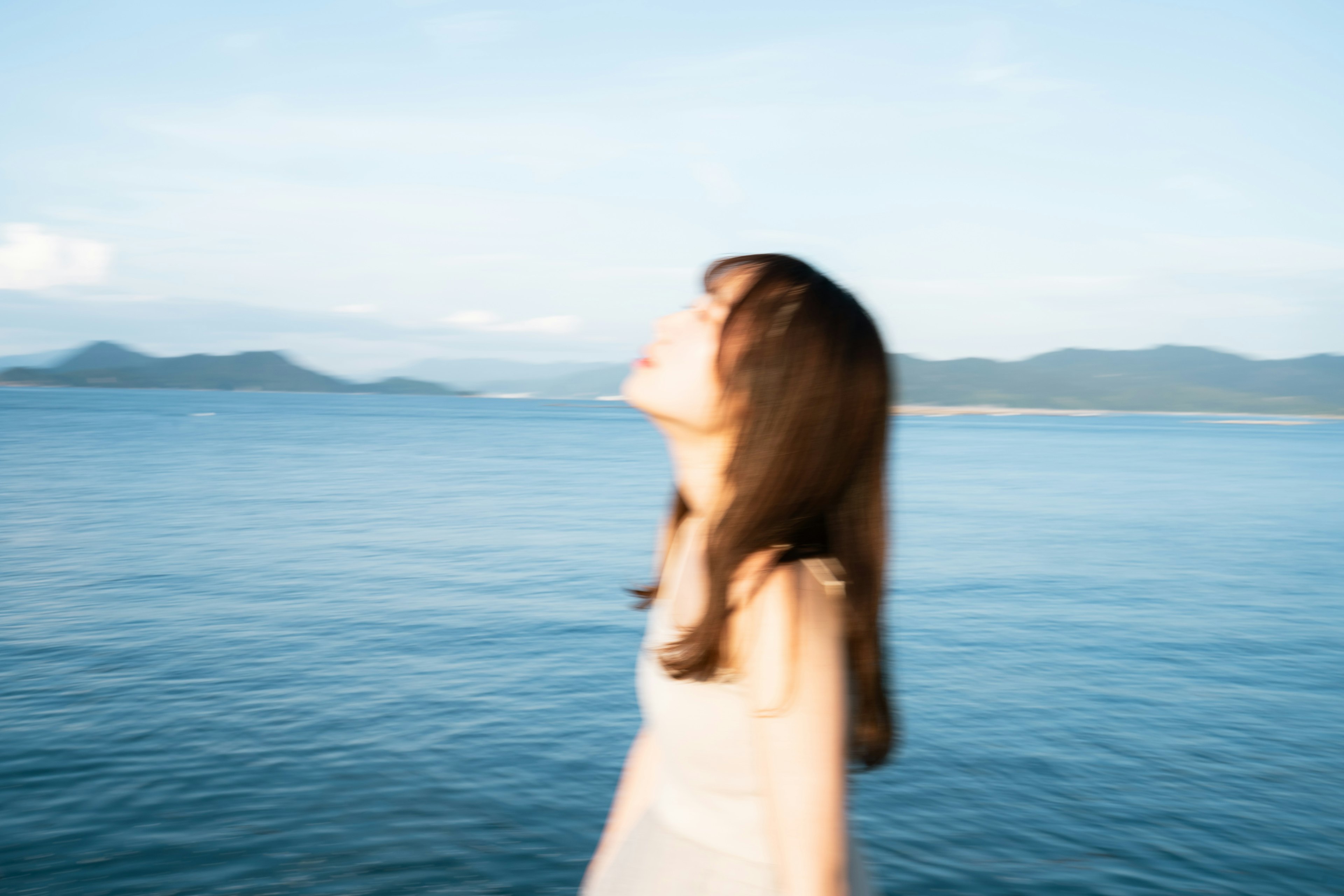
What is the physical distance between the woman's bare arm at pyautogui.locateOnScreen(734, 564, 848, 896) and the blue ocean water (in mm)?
5272

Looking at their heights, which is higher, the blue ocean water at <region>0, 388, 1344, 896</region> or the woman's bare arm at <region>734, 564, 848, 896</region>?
the woman's bare arm at <region>734, 564, 848, 896</region>

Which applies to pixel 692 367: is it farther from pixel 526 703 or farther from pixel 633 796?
pixel 526 703

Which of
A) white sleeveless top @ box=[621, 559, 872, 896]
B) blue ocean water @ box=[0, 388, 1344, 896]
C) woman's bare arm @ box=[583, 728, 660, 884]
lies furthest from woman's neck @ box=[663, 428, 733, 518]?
blue ocean water @ box=[0, 388, 1344, 896]

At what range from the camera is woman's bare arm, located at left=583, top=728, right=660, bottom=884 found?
6.82 feet

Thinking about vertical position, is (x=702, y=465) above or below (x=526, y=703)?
above

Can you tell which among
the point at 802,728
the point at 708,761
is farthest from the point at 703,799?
the point at 802,728

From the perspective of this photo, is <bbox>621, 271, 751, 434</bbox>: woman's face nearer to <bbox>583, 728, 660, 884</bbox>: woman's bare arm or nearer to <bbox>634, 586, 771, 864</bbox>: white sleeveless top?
<bbox>634, 586, 771, 864</bbox>: white sleeveless top

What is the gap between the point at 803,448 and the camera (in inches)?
68.0

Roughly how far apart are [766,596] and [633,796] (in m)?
0.82

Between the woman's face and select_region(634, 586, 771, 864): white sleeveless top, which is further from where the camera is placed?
the woman's face

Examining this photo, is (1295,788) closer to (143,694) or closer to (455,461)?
(143,694)

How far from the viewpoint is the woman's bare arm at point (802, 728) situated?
4.91ft

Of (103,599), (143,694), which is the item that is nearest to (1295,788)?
(143,694)

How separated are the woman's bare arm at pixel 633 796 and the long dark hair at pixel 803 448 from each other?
473mm
